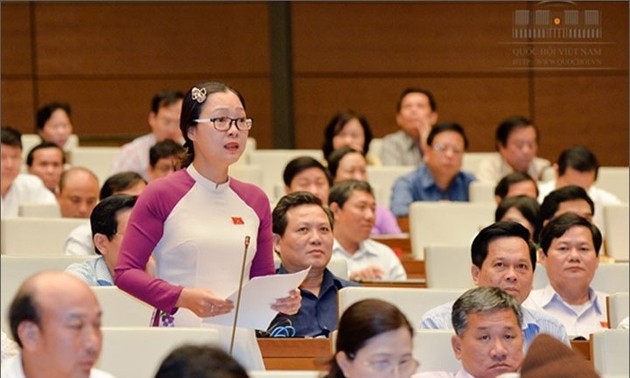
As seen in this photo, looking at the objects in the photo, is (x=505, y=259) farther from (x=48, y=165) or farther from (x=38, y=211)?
(x=48, y=165)

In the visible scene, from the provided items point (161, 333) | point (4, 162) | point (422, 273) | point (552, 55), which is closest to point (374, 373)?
point (161, 333)

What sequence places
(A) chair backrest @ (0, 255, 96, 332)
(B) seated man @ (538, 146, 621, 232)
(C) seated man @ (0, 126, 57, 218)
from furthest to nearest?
(C) seated man @ (0, 126, 57, 218)
(B) seated man @ (538, 146, 621, 232)
(A) chair backrest @ (0, 255, 96, 332)

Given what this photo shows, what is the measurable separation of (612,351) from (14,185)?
14.5 feet

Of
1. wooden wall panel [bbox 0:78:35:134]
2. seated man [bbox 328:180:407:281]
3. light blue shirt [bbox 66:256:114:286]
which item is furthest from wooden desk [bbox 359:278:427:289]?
wooden wall panel [bbox 0:78:35:134]

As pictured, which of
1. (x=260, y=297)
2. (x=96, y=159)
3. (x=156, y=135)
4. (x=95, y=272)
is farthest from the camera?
(x=96, y=159)

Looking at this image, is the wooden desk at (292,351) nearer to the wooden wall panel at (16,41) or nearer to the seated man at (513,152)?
the seated man at (513,152)

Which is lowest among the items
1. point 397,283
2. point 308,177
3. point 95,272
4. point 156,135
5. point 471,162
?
point 397,283

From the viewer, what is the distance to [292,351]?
15.1 feet

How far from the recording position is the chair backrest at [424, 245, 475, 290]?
5648 millimetres

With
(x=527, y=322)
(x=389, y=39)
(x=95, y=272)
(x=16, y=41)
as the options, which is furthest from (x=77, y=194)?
(x=389, y=39)

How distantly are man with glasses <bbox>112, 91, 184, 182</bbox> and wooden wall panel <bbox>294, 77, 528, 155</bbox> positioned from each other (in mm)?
1863

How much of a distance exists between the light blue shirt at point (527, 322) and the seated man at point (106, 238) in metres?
1.08

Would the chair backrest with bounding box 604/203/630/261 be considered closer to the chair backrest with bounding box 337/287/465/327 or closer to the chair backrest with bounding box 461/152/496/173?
the chair backrest with bounding box 461/152/496/173

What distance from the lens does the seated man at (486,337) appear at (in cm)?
403
